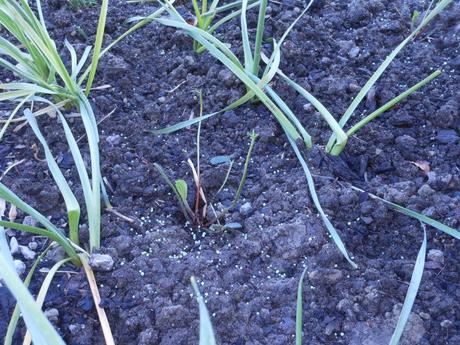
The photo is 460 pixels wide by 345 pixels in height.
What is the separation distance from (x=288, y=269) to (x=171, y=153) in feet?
1.19

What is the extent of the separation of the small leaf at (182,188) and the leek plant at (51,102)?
0.44 feet

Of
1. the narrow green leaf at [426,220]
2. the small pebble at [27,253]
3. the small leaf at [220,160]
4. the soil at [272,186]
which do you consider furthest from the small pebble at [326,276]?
the small pebble at [27,253]

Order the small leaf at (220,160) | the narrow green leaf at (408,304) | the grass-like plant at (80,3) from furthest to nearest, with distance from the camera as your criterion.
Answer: the grass-like plant at (80,3) < the small leaf at (220,160) < the narrow green leaf at (408,304)

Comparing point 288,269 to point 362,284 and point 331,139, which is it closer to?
point 362,284

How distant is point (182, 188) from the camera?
3.37 ft

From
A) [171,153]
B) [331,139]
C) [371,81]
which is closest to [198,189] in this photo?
[171,153]

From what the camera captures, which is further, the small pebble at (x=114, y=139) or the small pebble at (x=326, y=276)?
the small pebble at (x=114, y=139)

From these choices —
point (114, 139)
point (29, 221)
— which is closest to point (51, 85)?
point (114, 139)

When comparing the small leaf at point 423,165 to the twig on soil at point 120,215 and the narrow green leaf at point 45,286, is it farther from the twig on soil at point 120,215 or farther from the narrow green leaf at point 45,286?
the narrow green leaf at point 45,286

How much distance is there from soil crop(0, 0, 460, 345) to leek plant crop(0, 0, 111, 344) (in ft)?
0.18

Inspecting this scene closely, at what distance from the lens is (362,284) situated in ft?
3.19

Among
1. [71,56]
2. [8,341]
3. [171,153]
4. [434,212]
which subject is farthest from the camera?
[71,56]

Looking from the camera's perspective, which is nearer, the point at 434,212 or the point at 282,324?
the point at 282,324

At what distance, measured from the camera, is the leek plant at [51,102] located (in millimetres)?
928
